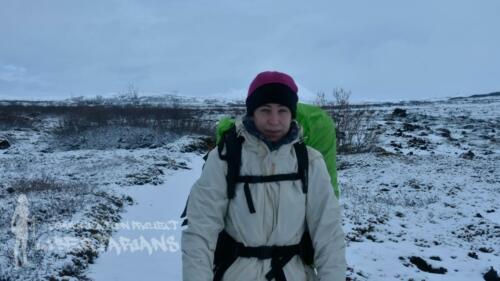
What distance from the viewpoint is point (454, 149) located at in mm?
20953

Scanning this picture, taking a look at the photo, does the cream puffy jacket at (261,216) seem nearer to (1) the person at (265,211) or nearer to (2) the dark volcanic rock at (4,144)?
(1) the person at (265,211)

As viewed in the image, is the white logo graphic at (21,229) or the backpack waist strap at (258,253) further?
the white logo graphic at (21,229)

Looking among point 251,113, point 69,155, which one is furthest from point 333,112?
point 251,113

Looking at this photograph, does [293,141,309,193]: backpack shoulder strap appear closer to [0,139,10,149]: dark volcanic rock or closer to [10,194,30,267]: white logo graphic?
[10,194,30,267]: white logo graphic

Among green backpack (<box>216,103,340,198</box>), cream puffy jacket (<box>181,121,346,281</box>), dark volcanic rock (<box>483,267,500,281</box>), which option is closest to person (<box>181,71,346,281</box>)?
cream puffy jacket (<box>181,121,346,281</box>)

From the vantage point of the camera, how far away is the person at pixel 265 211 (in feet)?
6.73

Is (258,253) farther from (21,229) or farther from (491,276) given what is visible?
(21,229)

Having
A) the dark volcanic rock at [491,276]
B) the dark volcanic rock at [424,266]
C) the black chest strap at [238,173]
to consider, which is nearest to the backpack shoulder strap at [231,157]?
the black chest strap at [238,173]

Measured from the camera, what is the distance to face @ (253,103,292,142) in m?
2.12

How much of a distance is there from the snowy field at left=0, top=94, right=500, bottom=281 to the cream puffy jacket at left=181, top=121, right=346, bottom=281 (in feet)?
11.3

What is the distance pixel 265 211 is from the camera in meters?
2.06

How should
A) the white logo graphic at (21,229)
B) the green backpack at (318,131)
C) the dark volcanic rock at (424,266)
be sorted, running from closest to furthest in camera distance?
the green backpack at (318,131)
the white logo graphic at (21,229)
the dark volcanic rock at (424,266)

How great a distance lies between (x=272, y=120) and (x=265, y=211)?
18.2 inches

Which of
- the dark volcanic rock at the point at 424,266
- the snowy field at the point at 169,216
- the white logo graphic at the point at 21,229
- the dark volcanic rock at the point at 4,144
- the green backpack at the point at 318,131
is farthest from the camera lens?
the dark volcanic rock at the point at 4,144
